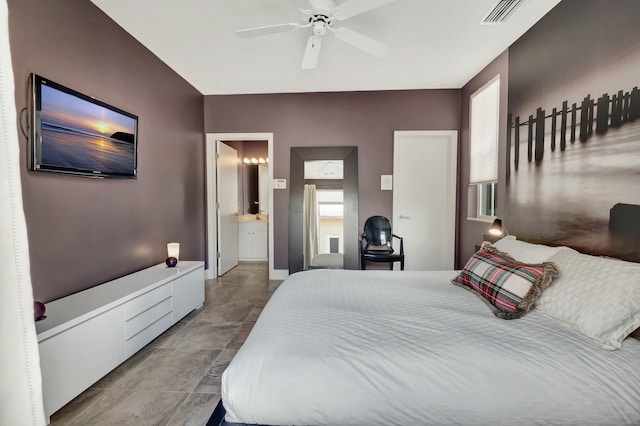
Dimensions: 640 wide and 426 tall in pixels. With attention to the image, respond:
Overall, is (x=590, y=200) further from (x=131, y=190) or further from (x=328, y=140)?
(x=131, y=190)

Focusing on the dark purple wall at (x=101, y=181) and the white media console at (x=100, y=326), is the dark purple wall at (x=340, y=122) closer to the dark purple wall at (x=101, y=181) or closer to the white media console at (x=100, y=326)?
the dark purple wall at (x=101, y=181)

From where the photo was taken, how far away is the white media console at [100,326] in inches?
55.7

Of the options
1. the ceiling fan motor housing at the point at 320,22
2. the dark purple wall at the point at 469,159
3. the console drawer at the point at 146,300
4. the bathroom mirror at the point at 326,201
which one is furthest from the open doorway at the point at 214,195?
the dark purple wall at the point at 469,159

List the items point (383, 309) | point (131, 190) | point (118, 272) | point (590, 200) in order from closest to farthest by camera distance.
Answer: point (383, 309) < point (590, 200) < point (118, 272) < point (131, 190)

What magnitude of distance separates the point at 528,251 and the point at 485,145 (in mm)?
1822

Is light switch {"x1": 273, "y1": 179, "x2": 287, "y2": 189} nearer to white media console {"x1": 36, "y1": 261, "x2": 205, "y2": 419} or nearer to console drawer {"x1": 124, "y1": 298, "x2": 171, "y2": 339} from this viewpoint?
white media console {"x1": 36, "y1": 261, "x2": 205, "y2": 419}

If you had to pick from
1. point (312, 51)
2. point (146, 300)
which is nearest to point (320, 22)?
point (312, 51)

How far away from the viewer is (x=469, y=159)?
138 inches

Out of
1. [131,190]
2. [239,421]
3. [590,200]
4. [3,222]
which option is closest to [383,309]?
[239,421]

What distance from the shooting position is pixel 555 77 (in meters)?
2.10

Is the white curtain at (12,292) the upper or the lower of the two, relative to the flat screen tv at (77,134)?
lower

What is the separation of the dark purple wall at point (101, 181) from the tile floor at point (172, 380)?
2.26 feet

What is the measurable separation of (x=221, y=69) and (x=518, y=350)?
143 inches

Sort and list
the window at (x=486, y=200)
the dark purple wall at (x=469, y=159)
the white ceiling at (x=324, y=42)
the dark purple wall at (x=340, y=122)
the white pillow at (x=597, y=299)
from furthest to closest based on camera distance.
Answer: the dark purple wall at (x=340, y=122) → the window at (x=486, y=200) → the dark purple wall at (x=469, y=159) → the white ceiling at (x=324, y=42) → the white pillow at (x=597, y=299)
